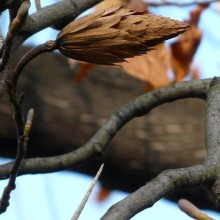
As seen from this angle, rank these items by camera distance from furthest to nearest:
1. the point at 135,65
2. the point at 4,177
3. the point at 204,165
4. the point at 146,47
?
1. the point at 135,65
2. the point at 4,177
3. the point at 204,165
4. the point at 146,47

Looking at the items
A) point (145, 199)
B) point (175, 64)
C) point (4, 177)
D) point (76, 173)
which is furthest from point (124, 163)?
point (145, 199)

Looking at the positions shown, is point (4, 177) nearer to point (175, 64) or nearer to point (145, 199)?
point (145, 199)

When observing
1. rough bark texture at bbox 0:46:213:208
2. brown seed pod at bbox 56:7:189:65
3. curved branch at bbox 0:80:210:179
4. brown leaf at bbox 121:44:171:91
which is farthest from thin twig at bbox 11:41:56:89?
rough bark texture at bbox 0:46:213:208

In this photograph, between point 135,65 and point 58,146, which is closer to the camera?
point 135,65

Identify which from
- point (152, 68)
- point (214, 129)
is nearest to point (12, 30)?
point (214, 129)

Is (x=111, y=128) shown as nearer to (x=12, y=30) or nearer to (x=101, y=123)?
(x=12, y=30)

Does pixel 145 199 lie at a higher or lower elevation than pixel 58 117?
higher
